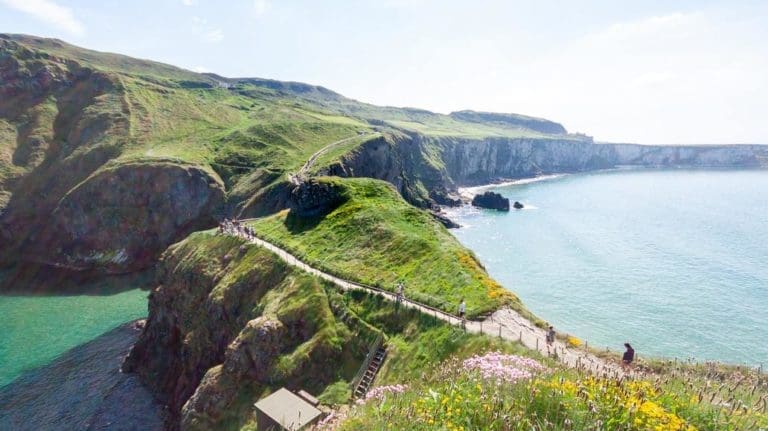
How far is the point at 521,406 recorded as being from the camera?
379 inches

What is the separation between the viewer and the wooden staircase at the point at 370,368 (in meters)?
27.7

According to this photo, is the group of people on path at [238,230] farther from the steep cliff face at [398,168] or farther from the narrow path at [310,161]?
the steep cliff face at [398,168]

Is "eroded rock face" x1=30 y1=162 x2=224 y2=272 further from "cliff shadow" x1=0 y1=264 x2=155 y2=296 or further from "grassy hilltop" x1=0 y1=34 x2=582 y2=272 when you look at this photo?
"cliff shadow" x1=0 y1=264 x2=155 y2=296

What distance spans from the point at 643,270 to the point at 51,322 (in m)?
97.0

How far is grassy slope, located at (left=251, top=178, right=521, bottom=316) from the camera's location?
33125 millimetres

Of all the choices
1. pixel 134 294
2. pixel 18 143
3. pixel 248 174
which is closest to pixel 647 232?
pixel 248 174

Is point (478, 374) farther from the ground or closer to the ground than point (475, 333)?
farther from the ground

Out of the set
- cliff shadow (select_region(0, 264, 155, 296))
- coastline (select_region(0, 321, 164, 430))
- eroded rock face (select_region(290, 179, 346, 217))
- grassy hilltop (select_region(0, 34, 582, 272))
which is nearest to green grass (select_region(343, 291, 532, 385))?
eroded rock face (select_region(290, 179, 346, 217))

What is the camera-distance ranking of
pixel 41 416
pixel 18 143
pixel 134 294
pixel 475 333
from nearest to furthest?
pixel 475 333 → pixel 41 416 → pixel 134 294 → pixel 18 143

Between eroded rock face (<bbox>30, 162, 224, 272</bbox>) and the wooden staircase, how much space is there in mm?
74271

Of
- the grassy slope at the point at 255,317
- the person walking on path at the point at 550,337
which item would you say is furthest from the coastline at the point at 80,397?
the person walking on path at the point at 550,337

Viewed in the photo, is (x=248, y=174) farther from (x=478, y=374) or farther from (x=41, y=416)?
(x=478, y=374)

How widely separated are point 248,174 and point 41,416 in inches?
2684

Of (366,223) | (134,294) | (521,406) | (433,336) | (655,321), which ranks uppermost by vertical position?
(521,406)
